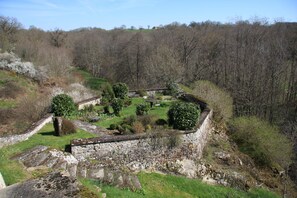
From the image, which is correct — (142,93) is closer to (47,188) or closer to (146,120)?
(146,120)

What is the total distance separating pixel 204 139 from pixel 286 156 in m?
5.80

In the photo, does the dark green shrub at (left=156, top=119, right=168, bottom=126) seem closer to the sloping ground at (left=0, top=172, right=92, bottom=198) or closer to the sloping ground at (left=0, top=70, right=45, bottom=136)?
the sloping ground at (left=0, top=70, right=45, bottom=136)

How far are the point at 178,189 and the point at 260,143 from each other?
877 centimetres

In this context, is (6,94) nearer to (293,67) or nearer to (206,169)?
(206,169)

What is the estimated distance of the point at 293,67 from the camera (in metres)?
35.8

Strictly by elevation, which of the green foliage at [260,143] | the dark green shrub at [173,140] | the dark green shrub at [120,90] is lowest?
Result: the green foliage at [260,143]

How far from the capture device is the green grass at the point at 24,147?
9.12 metres

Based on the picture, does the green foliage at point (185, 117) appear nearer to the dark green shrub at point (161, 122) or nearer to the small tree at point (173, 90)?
the dark green shrub at point (161, 122)

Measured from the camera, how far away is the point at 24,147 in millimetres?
12695

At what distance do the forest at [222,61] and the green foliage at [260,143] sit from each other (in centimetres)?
761

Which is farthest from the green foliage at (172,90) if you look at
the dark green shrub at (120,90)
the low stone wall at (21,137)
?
the low stone wall at (21,137)

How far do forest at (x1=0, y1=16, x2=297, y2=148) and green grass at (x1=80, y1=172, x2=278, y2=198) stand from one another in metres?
15.0

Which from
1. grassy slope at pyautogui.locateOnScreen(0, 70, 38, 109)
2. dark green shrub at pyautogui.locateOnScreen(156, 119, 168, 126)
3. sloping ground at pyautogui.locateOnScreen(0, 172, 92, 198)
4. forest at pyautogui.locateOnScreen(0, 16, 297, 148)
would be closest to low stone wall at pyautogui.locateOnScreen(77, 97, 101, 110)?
dark green shrub at pyautogui.locateOnScreen(156, 119, 168, 126)

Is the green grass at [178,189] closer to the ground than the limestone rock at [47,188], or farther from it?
closer to the ground
